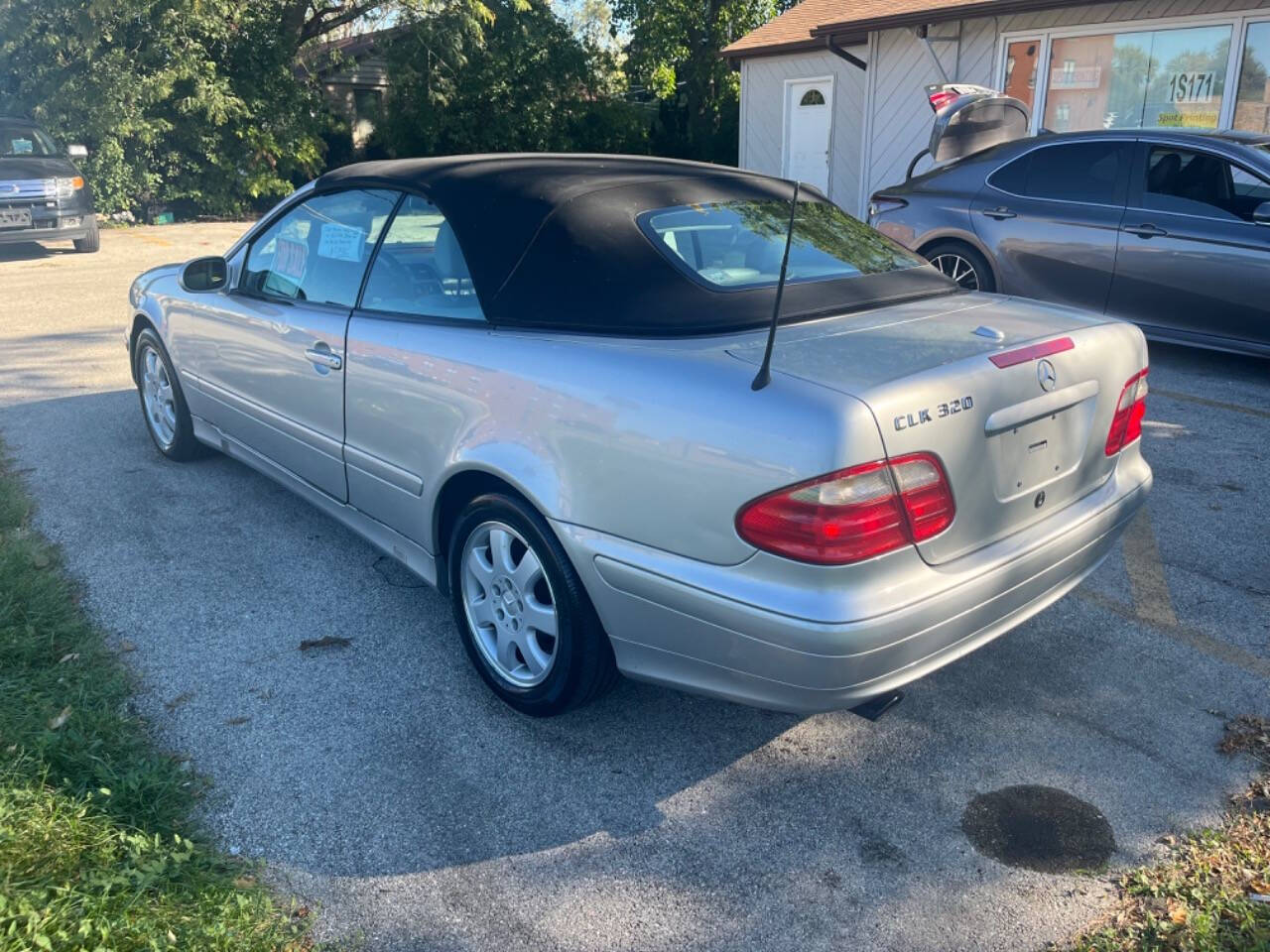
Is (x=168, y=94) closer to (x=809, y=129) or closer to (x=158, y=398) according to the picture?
(x=809, y=129)

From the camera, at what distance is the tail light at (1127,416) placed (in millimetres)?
3242

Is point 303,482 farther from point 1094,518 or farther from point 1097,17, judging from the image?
point 1097,17

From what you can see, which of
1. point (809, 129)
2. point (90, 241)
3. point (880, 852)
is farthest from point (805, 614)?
point (90, 241)

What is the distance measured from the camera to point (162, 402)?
18.4 ft

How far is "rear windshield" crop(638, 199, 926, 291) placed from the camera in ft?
10.8

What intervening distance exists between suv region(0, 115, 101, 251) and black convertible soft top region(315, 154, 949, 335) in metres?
12.8

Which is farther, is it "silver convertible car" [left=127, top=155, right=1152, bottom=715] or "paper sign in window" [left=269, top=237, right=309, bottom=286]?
"paper sign in window" [left=269, top=237, right=309, bottom=286]

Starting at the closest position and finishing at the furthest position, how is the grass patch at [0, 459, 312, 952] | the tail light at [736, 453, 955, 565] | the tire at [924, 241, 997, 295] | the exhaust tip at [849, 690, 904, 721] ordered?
1. the grass patch at [0, 459, 312, 952]
2. the tail light at [736, 453, 955, 565]
3. the exhaust tip at [849, 690, 904, 721]
4. the tire at [924, 241, 997, 295]

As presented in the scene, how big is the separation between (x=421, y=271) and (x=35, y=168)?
13.2 meters

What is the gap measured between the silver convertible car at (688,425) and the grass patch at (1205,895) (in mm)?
688

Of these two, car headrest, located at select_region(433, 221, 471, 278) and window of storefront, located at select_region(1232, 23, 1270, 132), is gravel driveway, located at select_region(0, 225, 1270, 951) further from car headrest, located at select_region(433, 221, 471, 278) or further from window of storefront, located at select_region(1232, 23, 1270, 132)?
window of storefront, located at select_region(1232, 23, 1270, 132)

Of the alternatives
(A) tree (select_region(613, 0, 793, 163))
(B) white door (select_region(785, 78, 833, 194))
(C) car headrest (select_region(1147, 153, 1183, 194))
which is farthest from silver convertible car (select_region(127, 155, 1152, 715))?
(A) tree (select_region(613, 0, 793, 163))

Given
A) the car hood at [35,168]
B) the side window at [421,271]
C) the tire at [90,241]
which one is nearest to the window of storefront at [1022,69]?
the side window at [421,271]

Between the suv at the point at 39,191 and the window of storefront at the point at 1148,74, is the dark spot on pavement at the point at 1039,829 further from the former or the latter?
the suv at the point at 39,191
